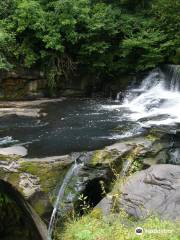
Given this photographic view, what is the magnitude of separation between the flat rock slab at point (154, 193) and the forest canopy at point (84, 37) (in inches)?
284

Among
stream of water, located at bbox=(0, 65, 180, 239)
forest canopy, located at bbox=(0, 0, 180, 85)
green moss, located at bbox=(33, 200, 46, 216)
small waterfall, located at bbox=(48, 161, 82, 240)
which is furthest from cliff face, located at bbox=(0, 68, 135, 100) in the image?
green moss, located at bbox=(33, 200, 46, 216)

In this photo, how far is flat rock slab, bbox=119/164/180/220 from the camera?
5.53m

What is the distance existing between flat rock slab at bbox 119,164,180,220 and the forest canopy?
7.20 meters

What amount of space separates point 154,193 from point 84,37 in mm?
8288

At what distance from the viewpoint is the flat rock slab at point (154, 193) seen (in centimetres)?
553

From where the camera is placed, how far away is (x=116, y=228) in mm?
4914

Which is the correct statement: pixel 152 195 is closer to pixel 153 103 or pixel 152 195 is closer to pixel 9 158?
pixel 9 158

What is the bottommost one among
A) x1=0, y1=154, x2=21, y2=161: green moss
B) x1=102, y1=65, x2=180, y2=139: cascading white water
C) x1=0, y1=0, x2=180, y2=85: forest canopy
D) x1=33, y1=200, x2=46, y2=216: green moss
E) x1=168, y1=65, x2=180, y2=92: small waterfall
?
x1=33, y1=200, x2=46, y2=216: green moss

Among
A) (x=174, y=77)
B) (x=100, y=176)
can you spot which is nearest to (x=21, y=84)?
(x=174, y=77)

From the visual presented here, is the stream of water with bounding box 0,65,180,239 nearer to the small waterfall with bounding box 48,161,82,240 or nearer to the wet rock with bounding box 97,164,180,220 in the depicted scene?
the small waterfall with bounding box 48,161,82,240

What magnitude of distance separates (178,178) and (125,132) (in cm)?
297

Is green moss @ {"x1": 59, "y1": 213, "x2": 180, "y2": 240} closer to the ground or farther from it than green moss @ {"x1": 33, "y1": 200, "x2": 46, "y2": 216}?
farther from it

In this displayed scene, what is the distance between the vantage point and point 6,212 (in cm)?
781

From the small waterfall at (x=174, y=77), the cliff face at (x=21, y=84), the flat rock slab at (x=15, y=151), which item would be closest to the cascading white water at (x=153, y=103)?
the small waterfall at (x=174, y=77)
